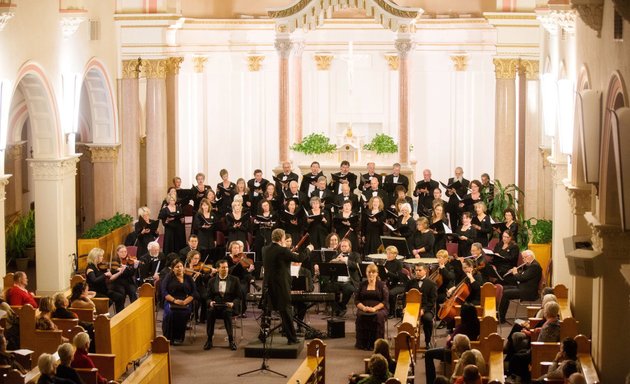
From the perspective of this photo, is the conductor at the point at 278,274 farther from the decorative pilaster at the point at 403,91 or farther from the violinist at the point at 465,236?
the decorative pilaster at the point at 403,91

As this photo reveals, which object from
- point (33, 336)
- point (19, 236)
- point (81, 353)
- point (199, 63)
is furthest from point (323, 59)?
point (81, 353)

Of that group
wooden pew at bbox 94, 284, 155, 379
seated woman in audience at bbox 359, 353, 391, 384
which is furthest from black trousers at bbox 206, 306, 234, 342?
seated woman in audience at bbox 359, 353, 391, 384

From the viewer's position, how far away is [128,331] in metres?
18.0

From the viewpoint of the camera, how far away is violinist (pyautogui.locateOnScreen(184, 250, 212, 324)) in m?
20.4

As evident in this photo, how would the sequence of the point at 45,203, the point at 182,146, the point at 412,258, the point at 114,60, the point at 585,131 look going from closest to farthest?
the point at 585,131, the point at 412,258, the point at 45,203, the point at 114,60, the point at 182,146

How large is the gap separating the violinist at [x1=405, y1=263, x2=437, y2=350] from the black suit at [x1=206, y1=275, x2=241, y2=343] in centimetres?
255

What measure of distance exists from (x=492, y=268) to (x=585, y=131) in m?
5.30

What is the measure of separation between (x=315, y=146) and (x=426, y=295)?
27.6ft

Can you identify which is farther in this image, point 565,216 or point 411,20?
point 411,20

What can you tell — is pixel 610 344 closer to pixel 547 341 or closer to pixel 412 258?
pixel 547 341

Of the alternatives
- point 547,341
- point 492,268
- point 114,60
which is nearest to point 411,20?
point 114,60

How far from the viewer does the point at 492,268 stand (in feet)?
67.5

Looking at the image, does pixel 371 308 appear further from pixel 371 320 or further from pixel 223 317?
pixel 223 317

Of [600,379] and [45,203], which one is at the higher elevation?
[45,203]
